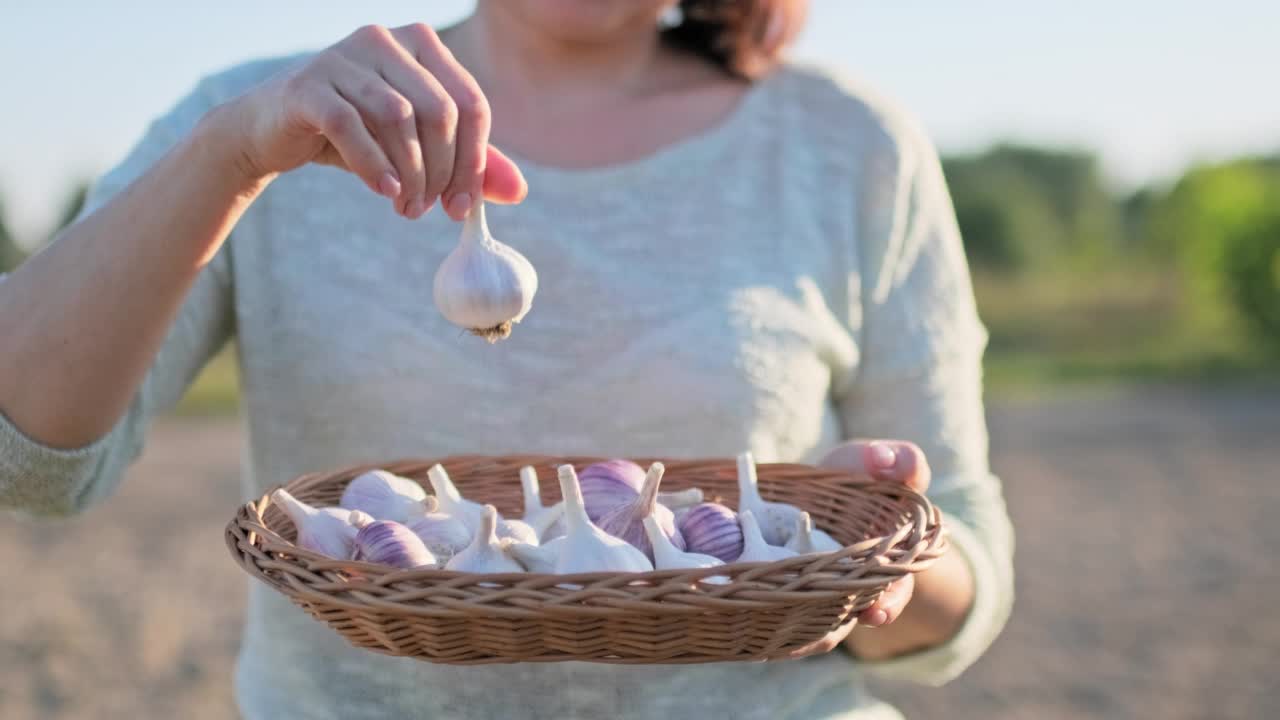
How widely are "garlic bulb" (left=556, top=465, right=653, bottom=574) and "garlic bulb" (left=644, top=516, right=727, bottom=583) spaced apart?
1 cm

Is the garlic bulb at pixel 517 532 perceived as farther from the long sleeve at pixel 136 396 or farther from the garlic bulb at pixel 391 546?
the long sleeve at pixel 136 396

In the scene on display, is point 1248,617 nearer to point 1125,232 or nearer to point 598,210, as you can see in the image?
point 598,210

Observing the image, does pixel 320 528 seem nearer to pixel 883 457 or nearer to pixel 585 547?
pixel 585 547

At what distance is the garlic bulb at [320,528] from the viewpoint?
0.99 m

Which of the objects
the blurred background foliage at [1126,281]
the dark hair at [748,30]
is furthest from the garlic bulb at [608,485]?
the blurred background foliage at [1126,281]

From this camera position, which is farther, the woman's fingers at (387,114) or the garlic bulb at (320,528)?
the garlic bulb at (320,528)

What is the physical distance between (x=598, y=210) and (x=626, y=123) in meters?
0.12

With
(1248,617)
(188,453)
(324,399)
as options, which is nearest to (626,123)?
(324,399)

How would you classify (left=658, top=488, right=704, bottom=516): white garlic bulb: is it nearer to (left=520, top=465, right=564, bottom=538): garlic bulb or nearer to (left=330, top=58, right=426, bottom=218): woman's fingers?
(left=520, top=465, right=564, bottom=538): garlic bulb

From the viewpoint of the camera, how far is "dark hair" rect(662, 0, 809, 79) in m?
1.45

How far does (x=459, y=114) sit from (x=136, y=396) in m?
0.46

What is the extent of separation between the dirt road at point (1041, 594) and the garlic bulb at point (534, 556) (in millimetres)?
2274

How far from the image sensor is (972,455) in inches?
52.1

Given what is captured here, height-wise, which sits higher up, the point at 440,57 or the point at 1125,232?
the point at 440,57
